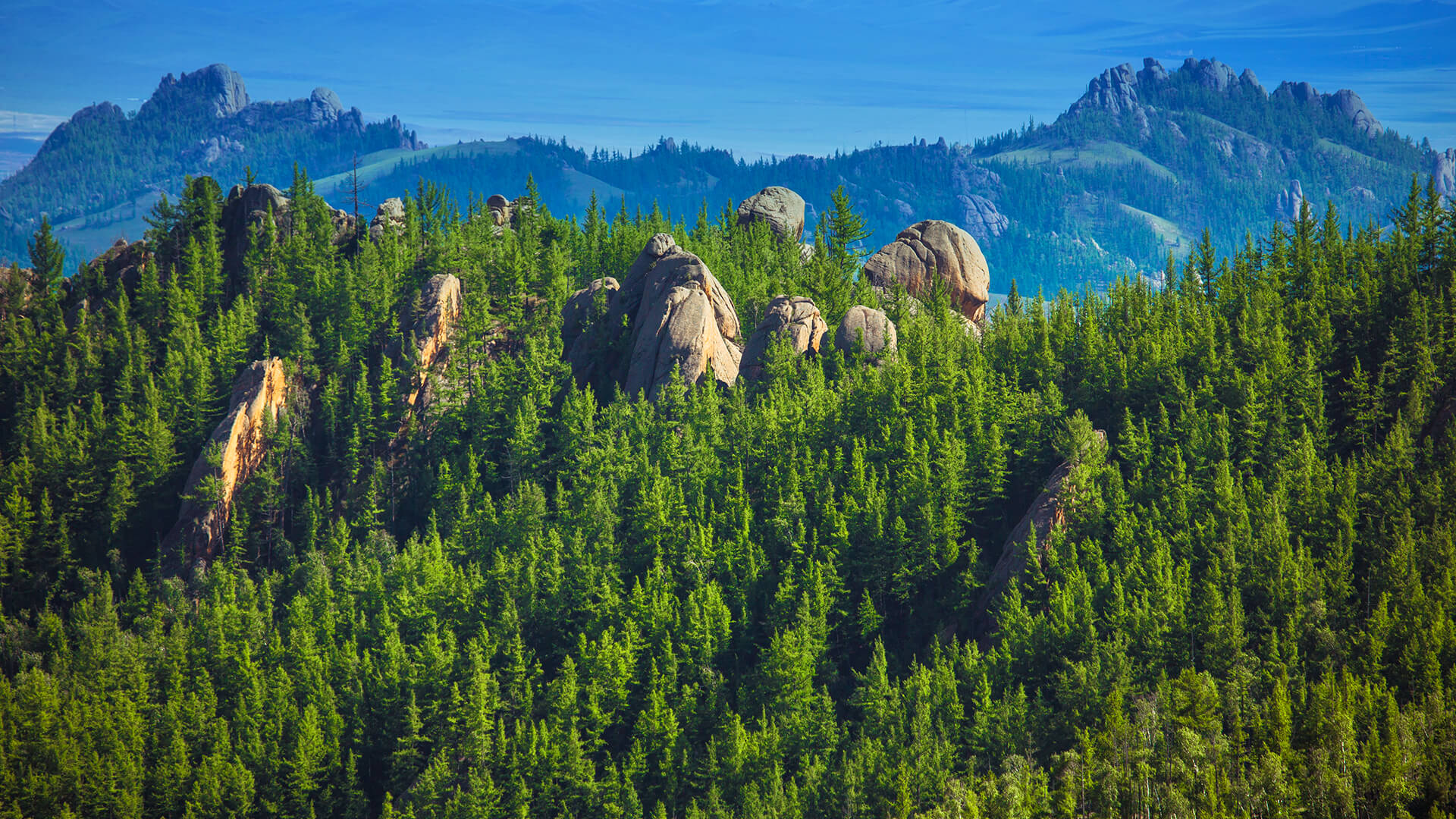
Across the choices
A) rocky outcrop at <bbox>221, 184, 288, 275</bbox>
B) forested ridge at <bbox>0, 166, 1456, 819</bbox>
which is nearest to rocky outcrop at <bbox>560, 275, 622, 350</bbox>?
forested ridge at <bbox>0, 166, 1456, 819</bbox>

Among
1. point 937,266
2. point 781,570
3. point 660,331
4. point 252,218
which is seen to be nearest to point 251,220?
point 252,218

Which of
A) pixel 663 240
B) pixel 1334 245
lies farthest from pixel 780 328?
pixel 1334 245

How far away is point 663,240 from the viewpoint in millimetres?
126125

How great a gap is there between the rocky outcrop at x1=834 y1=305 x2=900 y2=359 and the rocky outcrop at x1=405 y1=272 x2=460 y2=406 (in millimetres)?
46147

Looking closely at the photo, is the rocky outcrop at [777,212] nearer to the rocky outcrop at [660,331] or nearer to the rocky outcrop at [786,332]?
the rocky outcrop at [660,331]

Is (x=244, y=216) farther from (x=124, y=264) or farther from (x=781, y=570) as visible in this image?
(x=781, y=570)

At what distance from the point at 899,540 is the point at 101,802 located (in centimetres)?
6704

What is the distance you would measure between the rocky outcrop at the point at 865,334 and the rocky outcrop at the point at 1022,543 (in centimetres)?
2994

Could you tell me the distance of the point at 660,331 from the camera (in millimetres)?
114562

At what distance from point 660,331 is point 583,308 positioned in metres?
16.0

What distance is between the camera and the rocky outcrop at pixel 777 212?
15362cm

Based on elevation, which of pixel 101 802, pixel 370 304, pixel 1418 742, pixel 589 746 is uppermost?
pixel 370 304

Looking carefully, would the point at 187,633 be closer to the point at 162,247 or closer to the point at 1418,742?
the point at 162,247

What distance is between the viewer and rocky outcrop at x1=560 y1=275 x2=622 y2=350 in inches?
4902
